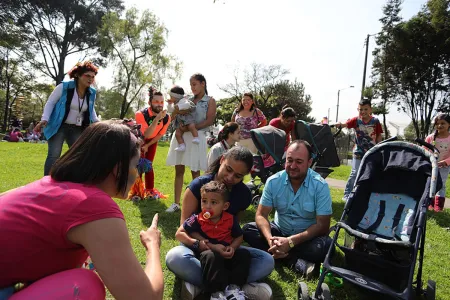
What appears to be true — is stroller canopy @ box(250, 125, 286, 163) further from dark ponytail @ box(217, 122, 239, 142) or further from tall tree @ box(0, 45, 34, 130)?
tall tree @ box(0, 45, 34, 130)

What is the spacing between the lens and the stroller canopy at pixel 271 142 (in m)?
5.00

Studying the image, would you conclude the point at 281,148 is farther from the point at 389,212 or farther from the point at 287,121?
the point at 389,212

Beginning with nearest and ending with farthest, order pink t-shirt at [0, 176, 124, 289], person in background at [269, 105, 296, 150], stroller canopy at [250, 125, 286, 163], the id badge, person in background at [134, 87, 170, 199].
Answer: pink t-shirt at [0, 176, 124, 289]
the id badge
stroller canopy at [250, 125, 286, 163]
person in background at [134, 87, 170, 199]
person in background at [269, 105, 296, 150]

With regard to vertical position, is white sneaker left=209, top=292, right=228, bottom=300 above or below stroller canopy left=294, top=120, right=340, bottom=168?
below

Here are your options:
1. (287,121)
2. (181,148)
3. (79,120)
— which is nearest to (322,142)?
(287,121)

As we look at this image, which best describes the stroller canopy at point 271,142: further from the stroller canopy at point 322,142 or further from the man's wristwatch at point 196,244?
the man's wristwatch at point 196,244

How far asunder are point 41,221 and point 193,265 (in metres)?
1.46

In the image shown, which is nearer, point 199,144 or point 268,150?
point 268,150

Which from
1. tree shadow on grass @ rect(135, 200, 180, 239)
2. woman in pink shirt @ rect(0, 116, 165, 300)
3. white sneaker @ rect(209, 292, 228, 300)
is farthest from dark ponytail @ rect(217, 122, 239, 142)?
woman in pink shirt @ rect(0, 116, 165, 300)

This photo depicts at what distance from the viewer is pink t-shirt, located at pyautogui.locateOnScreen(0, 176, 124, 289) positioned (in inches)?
52.1

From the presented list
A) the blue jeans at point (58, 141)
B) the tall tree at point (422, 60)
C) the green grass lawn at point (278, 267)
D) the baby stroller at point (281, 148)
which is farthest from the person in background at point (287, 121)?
the tall tree at point (422, 60)

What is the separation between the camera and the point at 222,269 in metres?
2.47

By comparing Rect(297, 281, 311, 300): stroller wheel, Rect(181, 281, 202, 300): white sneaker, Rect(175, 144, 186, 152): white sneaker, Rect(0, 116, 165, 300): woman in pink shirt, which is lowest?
Rect(181, 281, 202, 300): white sneaker

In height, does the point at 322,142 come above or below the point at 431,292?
above
